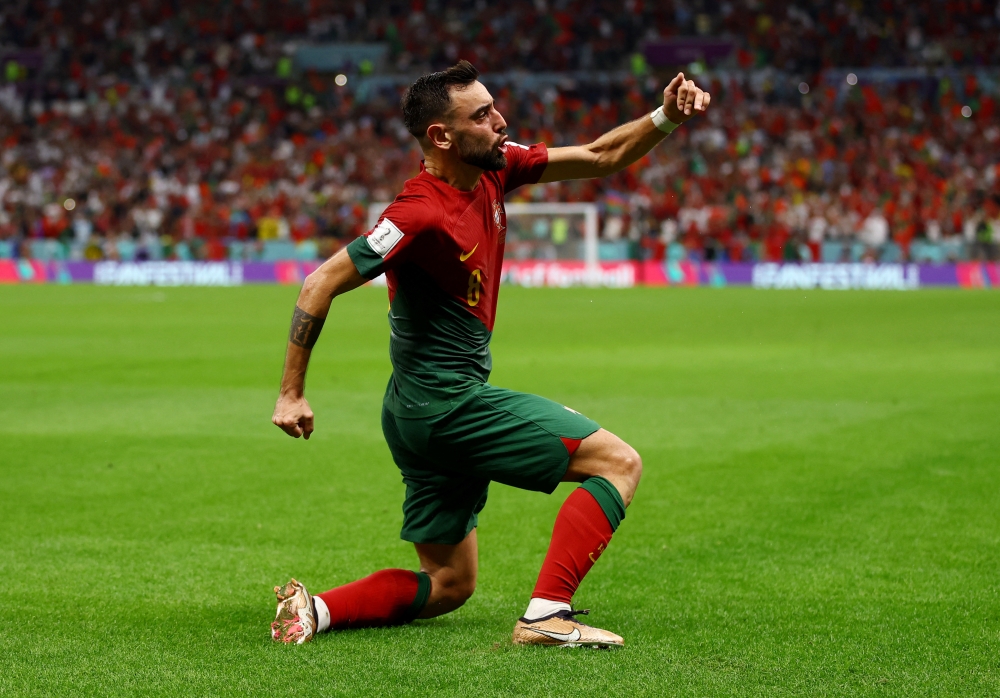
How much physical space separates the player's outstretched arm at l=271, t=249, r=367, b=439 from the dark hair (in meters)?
0.58

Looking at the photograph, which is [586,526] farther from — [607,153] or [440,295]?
[607,153]

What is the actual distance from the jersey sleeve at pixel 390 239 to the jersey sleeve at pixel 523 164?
2.33ft

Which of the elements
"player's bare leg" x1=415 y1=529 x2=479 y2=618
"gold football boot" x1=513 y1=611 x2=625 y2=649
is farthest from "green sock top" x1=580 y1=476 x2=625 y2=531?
"player's bare leg" x1=415 y1=529 x2=479 y2=618

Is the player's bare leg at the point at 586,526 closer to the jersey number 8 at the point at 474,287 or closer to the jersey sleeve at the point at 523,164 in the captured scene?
the jersey number 8 at the point at 474,287

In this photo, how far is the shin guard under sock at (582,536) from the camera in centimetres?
433

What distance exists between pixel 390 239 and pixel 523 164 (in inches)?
38.7

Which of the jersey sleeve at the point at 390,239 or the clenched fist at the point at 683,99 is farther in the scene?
the clenched fist at the point at 683,99

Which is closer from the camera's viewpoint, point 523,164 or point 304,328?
point 304,328

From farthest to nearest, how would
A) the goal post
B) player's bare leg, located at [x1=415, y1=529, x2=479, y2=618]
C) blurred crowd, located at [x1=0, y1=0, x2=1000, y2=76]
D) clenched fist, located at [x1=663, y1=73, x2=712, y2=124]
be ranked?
blurred crowd, located at [x1=0, y1=0, x2=1000, y2=76], the goal post, clenched fist, located at [x1=663, y1=73, x2=712, y2=124], player's bare leg, located at [x1=415, y1=529, x2=479, y2=618]

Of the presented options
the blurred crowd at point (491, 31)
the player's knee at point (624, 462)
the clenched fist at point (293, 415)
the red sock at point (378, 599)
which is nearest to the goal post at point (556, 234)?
the blurred crowd at point (491, 31)

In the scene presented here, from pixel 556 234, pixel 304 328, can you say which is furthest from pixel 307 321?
pixel 556 234

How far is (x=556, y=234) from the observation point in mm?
35062

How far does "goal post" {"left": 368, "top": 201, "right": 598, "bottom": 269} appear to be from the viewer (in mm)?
34688

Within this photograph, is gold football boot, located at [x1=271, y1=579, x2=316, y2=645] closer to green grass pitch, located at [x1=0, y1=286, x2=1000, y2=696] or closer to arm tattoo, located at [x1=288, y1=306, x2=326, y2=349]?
green grass pitch, located at [x1=0, y1=286, x2=1000, y2=696]
